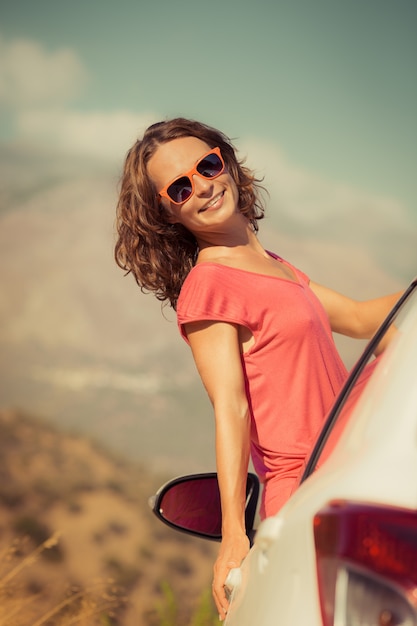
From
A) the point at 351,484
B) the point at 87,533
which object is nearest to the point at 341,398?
the point at 351,484

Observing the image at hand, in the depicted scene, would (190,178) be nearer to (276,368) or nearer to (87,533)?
(276,368)

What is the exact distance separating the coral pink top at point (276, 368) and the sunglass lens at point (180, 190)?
0.29 metres

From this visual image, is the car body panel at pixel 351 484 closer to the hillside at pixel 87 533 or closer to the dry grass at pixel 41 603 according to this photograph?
the dry grass at pixel 41 603

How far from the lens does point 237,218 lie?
7.41ft

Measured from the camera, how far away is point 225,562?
5.33 ft

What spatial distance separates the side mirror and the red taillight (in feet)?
3.33

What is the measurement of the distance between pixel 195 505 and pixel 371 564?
1115 millimetres

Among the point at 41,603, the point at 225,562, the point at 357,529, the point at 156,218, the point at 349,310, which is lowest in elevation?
the point at 41,603

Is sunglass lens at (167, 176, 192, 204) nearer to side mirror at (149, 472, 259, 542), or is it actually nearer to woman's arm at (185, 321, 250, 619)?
woman's arm at (185, 321, 250, 619)

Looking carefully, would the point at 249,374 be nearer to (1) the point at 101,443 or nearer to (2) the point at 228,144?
(2) the point at 228,144

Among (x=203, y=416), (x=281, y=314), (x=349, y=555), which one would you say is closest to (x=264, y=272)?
(x=281, y=314)

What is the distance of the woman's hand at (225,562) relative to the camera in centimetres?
158

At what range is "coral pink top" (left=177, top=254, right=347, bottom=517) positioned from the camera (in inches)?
75.2

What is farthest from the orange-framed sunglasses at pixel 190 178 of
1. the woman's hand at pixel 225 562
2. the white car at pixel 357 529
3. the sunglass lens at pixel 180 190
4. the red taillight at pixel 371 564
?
the red taillight at pixel 371 564
